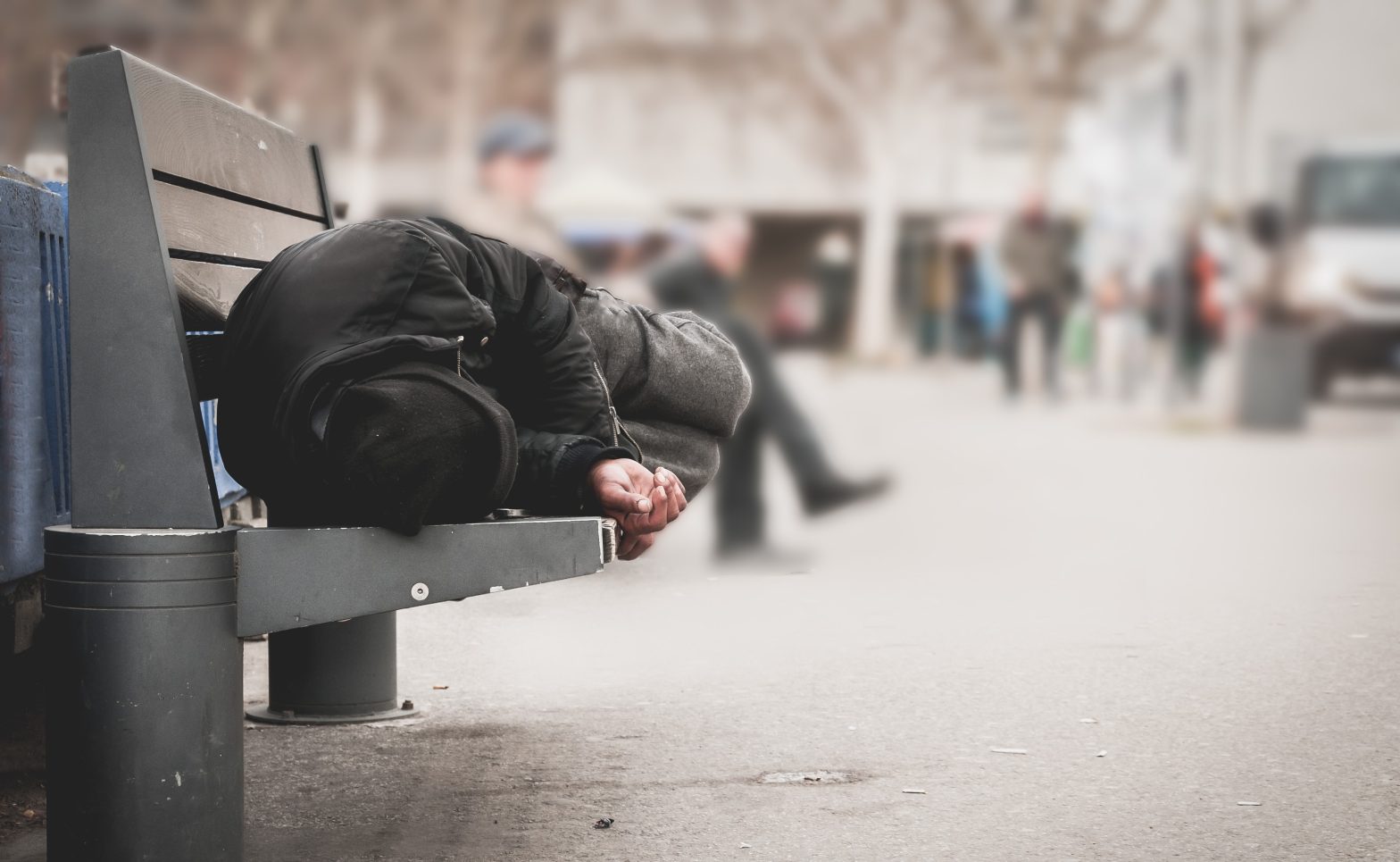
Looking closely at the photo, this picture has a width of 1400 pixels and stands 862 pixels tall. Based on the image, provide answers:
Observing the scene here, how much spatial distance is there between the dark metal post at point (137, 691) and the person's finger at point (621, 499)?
0.70 meters

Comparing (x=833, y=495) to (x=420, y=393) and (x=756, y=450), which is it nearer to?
(x=756, y=450)

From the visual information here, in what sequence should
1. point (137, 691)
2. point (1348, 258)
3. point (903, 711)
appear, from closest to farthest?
point (137, 691) → point (903, 711) → point (1348, 258)

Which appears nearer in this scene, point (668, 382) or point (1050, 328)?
point (668, 382)

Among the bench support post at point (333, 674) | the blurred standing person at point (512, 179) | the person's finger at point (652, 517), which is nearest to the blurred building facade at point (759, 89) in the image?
the blurred standing person at point (512, 179)

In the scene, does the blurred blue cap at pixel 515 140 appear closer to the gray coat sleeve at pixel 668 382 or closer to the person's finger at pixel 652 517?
the gray coat sleeve at pixel 668 382

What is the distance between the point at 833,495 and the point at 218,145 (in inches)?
→ 208

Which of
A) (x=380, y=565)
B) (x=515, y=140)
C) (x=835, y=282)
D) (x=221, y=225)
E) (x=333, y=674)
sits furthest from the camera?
(x=835, y=282)

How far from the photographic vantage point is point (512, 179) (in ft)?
24.9

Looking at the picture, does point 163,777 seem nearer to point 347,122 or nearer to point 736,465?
point 736,465

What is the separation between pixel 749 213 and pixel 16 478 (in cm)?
4514

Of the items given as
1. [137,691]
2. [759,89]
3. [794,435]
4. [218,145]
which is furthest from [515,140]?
[759,89]

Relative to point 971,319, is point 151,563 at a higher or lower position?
lower

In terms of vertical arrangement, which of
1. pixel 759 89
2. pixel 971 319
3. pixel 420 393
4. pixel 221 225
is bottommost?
pixel 420 393

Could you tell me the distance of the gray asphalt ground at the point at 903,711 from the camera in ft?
13.3
